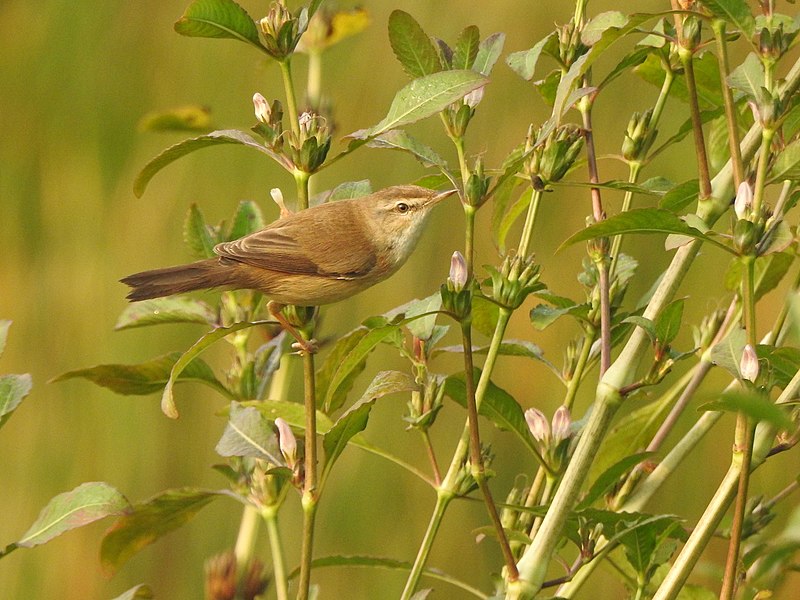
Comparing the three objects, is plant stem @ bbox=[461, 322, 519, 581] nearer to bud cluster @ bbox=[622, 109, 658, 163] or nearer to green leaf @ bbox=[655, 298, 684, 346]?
green leaf @ bbox=[655, 298, 684, 346]

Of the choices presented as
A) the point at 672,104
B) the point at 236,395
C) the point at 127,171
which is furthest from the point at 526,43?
the point at 236,395

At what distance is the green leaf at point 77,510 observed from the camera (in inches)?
46.1

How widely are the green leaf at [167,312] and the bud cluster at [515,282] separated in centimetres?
48

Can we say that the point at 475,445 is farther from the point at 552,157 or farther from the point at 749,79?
the point at 749,79

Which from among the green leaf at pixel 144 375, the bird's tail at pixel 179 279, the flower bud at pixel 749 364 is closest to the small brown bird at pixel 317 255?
the bird's tail at pixel 179 279

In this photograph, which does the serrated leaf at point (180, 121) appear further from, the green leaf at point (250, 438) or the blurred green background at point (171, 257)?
the blurred green background at point (171, 257)

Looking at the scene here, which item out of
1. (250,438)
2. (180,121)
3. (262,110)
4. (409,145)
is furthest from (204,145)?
(180,121)

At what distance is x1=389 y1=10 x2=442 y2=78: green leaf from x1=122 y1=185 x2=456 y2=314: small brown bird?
1.03 feet

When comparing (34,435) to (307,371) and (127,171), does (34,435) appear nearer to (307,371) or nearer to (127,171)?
(127,171)

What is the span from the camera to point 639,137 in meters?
1.34

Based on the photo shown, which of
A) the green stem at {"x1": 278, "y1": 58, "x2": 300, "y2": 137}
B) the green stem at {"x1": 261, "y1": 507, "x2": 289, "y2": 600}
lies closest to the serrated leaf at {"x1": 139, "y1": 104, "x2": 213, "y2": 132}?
the green stem at {"x1": 278, "y1": 58, "x2": 300, "y2": 137}

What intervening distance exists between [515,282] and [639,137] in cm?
34

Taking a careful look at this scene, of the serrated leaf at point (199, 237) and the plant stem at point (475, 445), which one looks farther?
the serrated leaf at point (199, 237)

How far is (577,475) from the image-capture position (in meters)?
1.14
